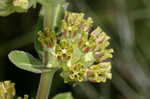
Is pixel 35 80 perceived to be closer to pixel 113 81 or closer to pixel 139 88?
pixel 113 81

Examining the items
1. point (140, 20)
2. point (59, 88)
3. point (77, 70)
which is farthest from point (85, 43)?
point (140, 20)

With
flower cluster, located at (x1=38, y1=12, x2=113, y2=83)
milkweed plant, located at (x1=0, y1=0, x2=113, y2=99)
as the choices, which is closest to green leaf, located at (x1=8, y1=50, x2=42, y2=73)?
milkweed plant, located at (x1=0, y1=0, x2=113, y2=99)

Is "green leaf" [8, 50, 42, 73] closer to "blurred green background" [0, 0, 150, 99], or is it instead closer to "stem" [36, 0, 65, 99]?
"stem" [36, 0, 65, 99]

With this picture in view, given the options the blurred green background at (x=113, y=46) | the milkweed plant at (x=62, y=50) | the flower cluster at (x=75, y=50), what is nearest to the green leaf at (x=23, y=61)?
the milkweed plant at (x=62, y=50)

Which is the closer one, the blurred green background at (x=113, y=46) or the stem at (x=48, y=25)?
the stem at (x=48, y=25)

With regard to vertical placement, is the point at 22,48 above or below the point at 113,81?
above

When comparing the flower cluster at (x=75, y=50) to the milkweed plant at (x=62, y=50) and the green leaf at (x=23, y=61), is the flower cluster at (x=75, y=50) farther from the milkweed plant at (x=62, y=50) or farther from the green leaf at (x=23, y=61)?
the green leaf at (x=23, y=61)
